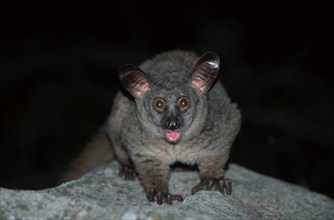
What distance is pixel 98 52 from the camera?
9.45 meters

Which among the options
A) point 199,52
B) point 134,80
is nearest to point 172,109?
point 134,80

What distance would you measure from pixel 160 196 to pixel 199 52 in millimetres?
5267

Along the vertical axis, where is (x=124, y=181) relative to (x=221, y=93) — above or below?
below

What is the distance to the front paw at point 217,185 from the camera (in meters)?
4.63

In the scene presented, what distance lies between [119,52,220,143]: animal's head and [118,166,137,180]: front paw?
534 millimetres

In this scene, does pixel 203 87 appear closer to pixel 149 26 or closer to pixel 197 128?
pixel 197 128

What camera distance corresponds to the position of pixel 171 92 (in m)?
4.46

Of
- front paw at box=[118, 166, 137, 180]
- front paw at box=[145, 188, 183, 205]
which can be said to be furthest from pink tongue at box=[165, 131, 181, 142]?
front paw at box=[118, 166, 137, 180]

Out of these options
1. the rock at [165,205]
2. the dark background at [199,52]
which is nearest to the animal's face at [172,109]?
the rock at [165,205]

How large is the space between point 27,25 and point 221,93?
197 inches

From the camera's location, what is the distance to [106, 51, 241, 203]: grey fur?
454 cm

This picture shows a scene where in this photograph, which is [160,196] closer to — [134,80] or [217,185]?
[217,185]

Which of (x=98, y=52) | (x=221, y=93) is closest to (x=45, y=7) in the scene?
(x=98, y=52)

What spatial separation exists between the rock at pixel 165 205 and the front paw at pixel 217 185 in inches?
3.2
